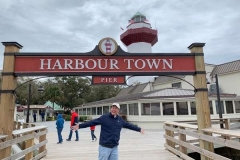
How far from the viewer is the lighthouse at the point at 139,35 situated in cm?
3578

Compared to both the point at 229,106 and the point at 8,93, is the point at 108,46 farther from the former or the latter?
the point at 229,106

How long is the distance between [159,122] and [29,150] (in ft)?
45.3

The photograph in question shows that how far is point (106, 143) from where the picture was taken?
4109mm

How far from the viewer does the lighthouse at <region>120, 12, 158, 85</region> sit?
3578cm

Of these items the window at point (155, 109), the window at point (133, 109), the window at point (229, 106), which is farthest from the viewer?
the window at point (229, 106)

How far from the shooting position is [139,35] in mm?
35875

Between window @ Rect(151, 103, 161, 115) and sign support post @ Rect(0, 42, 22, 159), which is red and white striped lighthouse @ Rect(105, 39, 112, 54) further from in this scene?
window @ Rect(151, 103, 161, 115)

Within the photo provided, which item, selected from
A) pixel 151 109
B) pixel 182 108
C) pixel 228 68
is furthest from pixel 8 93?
pixel 228 68

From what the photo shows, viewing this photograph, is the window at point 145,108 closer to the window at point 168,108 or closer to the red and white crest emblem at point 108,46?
the window at point 168,108

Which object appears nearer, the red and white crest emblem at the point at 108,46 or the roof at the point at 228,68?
the red and white crest emblem at the point at 108,46

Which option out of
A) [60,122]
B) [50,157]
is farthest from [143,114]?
[50,157]

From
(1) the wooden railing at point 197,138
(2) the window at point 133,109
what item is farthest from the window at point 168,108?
(1) the wooden railing at point 197,138

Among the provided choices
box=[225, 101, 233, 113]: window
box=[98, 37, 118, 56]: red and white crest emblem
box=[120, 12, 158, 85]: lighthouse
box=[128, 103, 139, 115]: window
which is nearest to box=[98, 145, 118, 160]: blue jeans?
box=[98, 37, 118, 56]: red and white crest emblem

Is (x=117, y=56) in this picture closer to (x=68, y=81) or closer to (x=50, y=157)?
(x=50, y=157)
